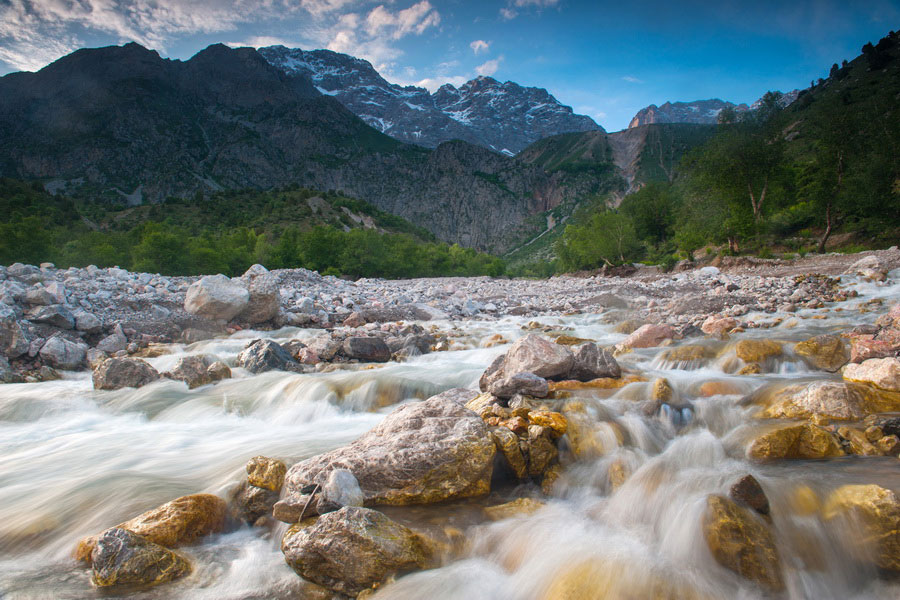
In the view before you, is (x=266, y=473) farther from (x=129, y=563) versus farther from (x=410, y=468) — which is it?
(x=410, y=468)

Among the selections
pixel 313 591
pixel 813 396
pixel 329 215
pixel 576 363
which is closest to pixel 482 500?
pixel 313 591

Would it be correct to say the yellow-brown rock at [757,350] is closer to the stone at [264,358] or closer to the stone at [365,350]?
the stone at [365,350]

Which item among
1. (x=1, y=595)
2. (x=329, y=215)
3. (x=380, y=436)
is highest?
(x=329, y=215)

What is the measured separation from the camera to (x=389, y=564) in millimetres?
2885

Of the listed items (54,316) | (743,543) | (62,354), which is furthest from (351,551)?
(54,316)

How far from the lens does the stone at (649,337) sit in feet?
28.1

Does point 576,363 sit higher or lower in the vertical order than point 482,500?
Answer: higher

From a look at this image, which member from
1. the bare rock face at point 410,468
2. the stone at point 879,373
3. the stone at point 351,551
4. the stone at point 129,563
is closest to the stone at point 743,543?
the bare rock face at point 410,468

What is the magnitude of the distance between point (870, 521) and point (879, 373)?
313 centimetres

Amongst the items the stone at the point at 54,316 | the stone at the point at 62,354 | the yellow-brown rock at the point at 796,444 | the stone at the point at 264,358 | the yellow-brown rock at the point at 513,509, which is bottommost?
the yellow-brown rock at the point at 513,509

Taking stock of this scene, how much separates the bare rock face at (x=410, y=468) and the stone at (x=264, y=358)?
4.78m

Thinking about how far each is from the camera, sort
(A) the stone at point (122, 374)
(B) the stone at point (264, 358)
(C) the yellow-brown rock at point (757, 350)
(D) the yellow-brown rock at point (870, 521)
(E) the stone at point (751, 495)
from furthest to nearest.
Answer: (B) the stone at point (264, 358) < (A) the stone at point (122, 374) < (C) the yellow-brown rock at point (757, 350) < (E) the stone at point (751, 495) < (D) the yellow-brown rock at point (870, 521)

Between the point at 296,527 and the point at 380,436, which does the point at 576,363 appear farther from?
the point at 296,527

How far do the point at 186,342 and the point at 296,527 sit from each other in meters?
9.22
